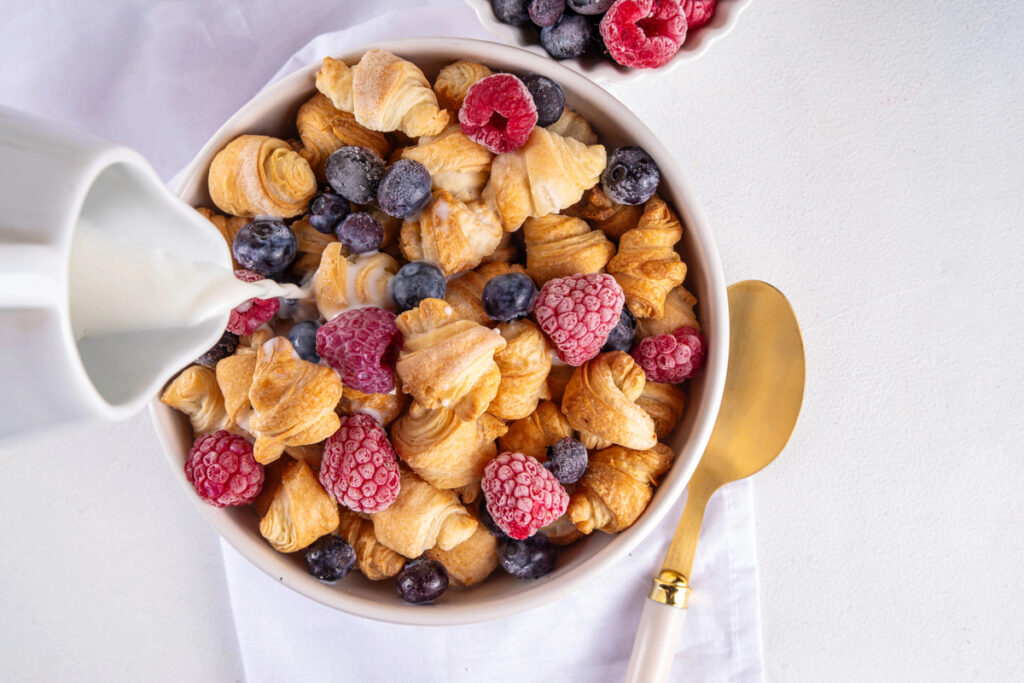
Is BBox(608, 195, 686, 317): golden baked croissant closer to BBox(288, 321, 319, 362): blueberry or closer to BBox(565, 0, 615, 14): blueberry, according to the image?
BBox(565, 0, 615, 14): blueberry

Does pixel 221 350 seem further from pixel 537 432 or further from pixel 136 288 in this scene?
pixel 537 432

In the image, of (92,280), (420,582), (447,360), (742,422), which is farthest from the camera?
(742,422)

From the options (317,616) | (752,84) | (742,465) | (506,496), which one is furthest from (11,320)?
(752,84)

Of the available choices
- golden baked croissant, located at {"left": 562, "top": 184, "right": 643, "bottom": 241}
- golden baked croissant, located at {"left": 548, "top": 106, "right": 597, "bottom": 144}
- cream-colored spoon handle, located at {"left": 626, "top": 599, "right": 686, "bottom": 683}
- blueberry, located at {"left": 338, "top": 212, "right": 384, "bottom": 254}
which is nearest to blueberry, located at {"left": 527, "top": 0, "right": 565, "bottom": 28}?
golden baked croissant, located at {"left": 548, "top": 106, "right": 597, "bottom": 144}

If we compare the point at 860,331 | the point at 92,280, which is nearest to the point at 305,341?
the point at 92,280

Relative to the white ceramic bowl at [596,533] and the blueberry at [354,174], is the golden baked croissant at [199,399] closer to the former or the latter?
the white ceramic bowl at [596,533]

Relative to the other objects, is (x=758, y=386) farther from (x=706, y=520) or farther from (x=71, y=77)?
(x=71, y=77)

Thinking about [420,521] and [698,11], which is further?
[698,11]
